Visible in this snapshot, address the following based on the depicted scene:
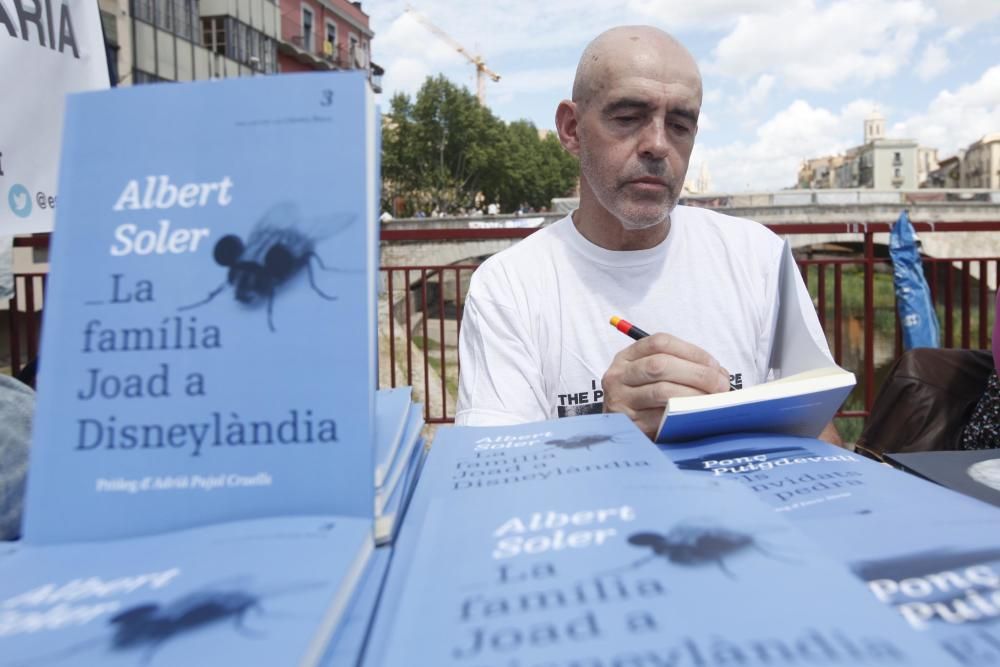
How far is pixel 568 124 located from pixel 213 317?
1322mm

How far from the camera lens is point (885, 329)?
38.8ft

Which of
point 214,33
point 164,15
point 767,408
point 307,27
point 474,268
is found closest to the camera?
point 767,408

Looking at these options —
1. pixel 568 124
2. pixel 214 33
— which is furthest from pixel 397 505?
pixel 214 33

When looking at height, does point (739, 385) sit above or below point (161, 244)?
below

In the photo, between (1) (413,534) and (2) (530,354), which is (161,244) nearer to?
(1) (413,534)

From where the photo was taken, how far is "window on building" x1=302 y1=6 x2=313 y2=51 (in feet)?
107

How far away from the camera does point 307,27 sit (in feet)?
109

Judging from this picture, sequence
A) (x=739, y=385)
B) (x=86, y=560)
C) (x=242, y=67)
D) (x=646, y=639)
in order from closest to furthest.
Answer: (x=646, y=639) < (x=86, y=560) < (x=739, y=385) < (x=242, y=67)

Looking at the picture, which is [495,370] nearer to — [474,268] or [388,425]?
[388,425]

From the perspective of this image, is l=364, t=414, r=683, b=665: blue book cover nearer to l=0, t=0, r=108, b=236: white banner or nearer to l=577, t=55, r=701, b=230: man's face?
l=577, t=55, r=701, b=230: man's face

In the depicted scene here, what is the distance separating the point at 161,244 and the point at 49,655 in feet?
1.12

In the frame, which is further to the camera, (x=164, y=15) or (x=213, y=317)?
(x=164, y=15)

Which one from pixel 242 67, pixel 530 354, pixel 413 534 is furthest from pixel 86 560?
pixel 242 67

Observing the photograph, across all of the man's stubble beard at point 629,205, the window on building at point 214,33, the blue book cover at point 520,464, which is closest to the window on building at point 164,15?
the window on building at point 214,33
